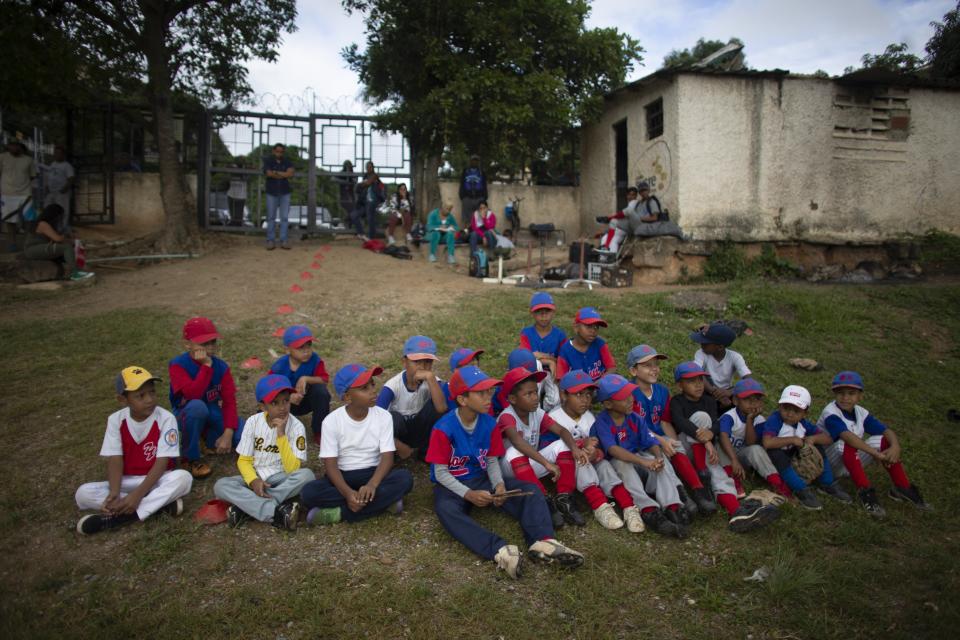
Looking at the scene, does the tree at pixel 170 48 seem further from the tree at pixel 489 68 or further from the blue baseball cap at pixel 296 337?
the blue baseball cap at pixel 296 337

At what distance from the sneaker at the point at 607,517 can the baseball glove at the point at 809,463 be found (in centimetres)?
145

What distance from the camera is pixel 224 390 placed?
15.9 feet

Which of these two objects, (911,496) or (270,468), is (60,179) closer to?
(270,468)

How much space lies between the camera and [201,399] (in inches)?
188

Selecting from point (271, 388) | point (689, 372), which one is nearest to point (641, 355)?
point (689, 372)

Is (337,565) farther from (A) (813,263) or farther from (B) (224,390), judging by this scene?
(A) (813,263)

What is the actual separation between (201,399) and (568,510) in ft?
9.20

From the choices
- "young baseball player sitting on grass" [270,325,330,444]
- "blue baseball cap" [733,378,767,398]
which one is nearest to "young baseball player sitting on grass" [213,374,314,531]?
"young baseball player sitting on grass" [270,325,330,444]

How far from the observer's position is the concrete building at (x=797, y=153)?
36.9 ft

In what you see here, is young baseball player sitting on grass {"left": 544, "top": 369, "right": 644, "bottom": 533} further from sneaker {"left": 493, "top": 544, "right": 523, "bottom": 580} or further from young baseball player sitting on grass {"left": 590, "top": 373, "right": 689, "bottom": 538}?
sneaker {"left": 493, "top": 544, "right": 523, "bottom": 580}

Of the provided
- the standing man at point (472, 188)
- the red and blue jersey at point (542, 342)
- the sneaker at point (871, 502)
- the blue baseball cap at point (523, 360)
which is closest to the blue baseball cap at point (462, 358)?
the blue baseball cap at point (523, 360)

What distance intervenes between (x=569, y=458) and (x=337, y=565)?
1.69m

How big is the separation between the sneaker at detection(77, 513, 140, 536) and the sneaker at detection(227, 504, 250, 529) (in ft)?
1.91

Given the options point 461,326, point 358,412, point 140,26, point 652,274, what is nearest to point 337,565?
point 358,412
